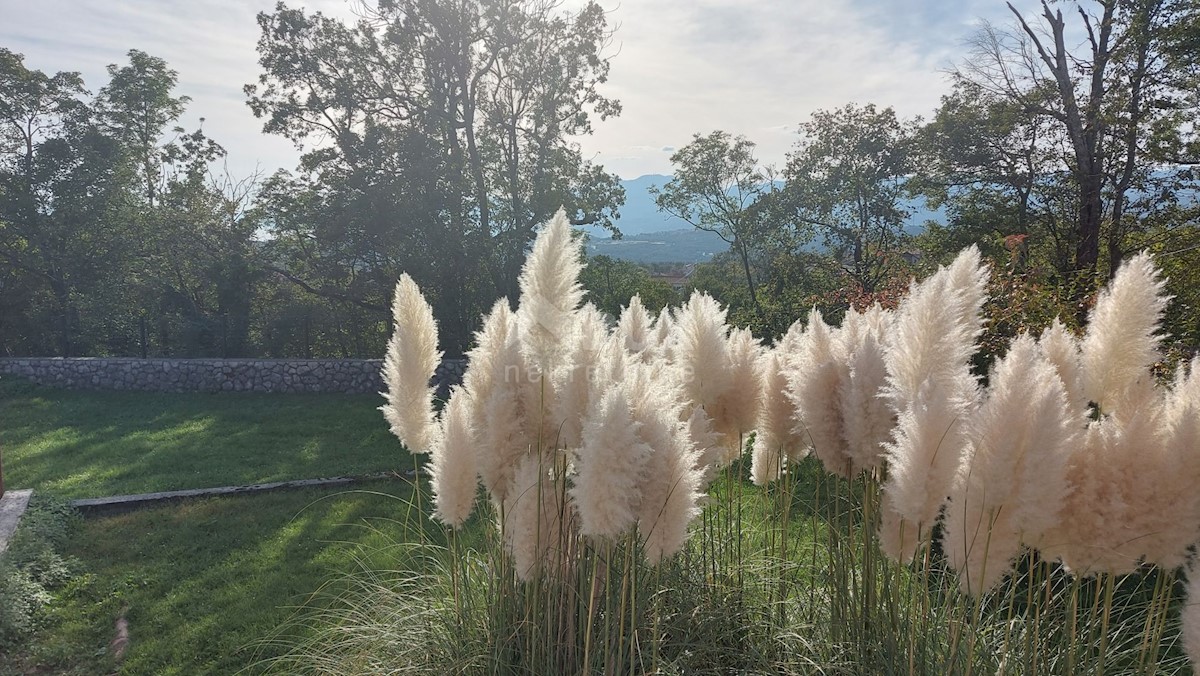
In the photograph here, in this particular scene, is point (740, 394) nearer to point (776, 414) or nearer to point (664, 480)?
point (776, 414)

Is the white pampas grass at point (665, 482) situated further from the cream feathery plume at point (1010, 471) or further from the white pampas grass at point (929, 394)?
the cream feathery plume at point (1010, 471)

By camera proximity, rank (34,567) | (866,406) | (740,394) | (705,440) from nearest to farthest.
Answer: (866,406) → (705,440) → (740,394) → (34,567)

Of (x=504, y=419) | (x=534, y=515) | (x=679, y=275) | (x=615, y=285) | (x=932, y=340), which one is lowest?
(x=534, y=515)

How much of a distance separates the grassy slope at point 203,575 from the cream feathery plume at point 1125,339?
2.66 m

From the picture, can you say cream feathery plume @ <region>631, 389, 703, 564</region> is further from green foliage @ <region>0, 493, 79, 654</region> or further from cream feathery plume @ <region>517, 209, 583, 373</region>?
green foliage @ <region>0, 493, 79, 654</region>

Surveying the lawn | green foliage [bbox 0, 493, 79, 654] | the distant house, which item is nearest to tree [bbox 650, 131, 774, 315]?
the distant house

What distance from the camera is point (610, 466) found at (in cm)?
152

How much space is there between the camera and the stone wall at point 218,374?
12.1 meters

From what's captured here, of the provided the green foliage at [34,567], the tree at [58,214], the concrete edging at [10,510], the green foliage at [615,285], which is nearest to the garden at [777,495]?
the green foliage at [34,567]

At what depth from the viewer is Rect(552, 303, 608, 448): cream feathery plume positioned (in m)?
1.87

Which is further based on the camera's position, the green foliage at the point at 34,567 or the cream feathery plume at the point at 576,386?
the green foliage at the point at 34,567

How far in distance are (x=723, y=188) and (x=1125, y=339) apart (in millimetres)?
13994

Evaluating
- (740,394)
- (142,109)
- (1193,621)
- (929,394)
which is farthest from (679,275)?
(1193,621)

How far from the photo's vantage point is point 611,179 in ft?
44.1
